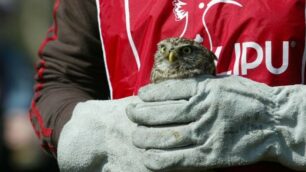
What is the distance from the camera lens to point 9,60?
11.0 m

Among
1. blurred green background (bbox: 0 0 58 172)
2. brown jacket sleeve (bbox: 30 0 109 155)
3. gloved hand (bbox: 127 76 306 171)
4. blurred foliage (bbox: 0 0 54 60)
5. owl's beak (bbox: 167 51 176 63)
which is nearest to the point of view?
gloved hand (bbox: 127 76 306 171)

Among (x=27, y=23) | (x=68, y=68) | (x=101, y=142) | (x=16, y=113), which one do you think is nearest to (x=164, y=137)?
(x=101, y=142)

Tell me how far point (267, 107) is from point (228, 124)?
0.14m

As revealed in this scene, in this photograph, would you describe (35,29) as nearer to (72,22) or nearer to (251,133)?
(72,22)

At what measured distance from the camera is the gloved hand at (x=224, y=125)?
3.12 metres

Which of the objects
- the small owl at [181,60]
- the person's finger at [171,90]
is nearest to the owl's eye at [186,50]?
the small owl at [181,60]

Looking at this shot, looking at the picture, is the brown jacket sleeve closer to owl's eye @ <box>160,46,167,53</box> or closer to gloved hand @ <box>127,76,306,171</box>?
owl's eye @ <box>160,46,167,53</box>

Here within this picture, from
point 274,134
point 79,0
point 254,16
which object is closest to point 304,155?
point 274,134

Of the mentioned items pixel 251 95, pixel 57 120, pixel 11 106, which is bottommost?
pixel 11 106

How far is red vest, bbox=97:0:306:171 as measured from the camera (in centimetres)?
333

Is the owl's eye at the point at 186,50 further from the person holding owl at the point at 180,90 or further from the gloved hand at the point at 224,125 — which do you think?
the gloved hand at the point at 224,125

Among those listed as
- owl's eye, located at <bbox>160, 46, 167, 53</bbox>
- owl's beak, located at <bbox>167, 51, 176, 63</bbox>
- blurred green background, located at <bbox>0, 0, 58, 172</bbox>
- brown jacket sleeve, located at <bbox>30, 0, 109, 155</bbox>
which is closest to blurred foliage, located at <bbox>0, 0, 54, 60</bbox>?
blurred green background, located at <bbox>0, 0, 58, 172</bbox>

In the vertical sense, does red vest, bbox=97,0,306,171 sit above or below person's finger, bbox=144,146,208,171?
above

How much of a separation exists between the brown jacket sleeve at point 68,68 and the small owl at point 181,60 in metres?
0.45
